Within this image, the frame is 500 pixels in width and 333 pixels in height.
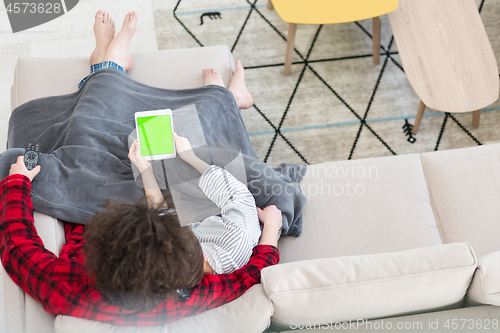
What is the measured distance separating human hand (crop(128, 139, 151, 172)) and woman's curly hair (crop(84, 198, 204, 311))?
1.39 feet

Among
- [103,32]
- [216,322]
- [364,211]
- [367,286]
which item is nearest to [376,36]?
[364,211]

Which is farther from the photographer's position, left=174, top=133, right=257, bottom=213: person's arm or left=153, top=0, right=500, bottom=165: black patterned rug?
left=153, top=0, right=500, bottom=165: black patterned rug

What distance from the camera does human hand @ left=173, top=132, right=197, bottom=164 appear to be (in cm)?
143

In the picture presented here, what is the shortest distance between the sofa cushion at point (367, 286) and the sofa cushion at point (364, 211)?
29 cm

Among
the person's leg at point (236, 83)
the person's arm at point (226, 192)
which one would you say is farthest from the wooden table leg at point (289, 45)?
the person's arm at point (226, 192)

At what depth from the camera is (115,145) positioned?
145 centimetres

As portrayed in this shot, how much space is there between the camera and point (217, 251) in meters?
1.19

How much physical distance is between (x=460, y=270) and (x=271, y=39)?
159 cm

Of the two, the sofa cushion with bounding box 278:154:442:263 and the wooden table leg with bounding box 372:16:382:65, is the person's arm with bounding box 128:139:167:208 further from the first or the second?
the wooden table leg with bounding box 372:16:382:65

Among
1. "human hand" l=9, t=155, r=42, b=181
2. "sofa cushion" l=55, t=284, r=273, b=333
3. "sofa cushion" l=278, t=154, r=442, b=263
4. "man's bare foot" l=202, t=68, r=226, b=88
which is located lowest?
"sofa cushion" l=278, t=154, r=442, b=263

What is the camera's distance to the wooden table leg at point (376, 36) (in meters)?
2.03

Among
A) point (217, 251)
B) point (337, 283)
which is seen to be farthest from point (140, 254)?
point (337, 283)

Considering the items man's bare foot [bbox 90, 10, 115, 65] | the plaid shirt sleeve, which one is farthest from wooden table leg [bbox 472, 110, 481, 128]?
the plaid shirt sleeve

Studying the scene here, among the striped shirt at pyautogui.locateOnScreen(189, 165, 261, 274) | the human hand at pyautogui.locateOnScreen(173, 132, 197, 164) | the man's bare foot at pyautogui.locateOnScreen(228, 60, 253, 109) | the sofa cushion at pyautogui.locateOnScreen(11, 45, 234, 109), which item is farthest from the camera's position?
the man's bare foot at pyautogui.locateOnScreen(228, 60, 253, 109)
